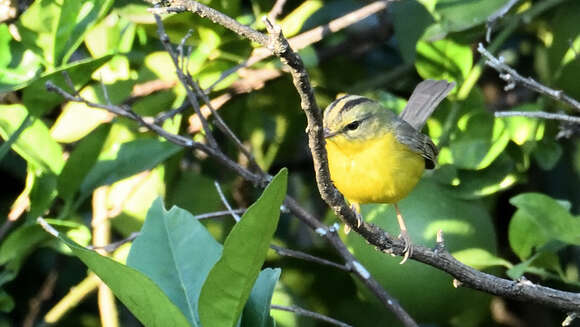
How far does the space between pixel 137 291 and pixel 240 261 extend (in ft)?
0.41

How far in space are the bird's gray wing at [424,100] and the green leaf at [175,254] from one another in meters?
0.55

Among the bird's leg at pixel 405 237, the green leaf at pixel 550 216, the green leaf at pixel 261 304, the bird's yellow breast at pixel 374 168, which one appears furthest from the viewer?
the bird's yellow breast at pixel 374 168

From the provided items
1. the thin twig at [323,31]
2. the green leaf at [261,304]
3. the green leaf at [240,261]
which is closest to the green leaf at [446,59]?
the thin twig at [323,31]

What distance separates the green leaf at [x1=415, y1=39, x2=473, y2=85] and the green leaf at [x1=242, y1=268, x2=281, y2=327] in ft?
2.24

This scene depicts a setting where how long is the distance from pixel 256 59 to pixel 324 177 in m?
0.74

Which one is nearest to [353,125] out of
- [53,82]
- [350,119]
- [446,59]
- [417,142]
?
[350,119]

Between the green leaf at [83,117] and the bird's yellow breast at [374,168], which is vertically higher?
the green leaf at [83,117]

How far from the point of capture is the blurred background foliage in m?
1.47

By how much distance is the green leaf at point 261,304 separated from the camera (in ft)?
3.46

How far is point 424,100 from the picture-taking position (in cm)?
157

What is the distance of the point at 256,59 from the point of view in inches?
64.7

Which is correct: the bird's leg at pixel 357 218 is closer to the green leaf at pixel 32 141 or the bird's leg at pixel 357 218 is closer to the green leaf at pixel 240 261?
the green leaf at pixel 240 261

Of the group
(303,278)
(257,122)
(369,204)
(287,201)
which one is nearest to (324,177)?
(287,201)

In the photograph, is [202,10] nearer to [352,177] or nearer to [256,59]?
[352,177]
